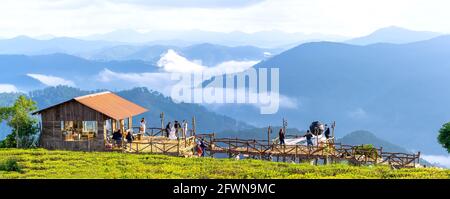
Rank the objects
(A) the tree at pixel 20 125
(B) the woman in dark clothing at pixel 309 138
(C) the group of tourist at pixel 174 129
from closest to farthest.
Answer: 1. (A) the tree at pixel 20 125
2. (B) the woman in dark clothing at pixel 309 138
3. (C) the group of tourist at pixel 174 129

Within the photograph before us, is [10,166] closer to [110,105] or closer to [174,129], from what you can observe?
[110,105]

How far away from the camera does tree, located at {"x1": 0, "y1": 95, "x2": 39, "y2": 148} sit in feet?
139

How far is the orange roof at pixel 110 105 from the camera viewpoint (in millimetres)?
40375

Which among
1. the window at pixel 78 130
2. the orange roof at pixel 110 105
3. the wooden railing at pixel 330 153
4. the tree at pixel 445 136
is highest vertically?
the orange roof at pixel 110 105

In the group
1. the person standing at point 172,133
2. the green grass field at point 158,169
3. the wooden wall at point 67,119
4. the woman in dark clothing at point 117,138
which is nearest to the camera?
the green grass field at point 158,169

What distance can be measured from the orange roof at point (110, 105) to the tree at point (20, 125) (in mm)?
4781

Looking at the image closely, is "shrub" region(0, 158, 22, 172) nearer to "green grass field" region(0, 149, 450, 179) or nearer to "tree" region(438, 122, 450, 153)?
"green grass field" region(0, 149, 450, 179)

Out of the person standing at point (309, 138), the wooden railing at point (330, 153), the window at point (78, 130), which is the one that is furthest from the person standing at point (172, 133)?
the person standing at point (309, 138)

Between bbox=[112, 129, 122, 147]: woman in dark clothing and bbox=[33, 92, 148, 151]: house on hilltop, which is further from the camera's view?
bbox=[33, 92, 148, 151]: house on hilltop

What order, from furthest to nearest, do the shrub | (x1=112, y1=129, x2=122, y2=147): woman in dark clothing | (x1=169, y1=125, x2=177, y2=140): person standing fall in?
(x1=169, y1=125, x2=177, y2=140): person standing → (x1=112, y1=129, x2=122, y2=147): woman in dark clothing → the shrub

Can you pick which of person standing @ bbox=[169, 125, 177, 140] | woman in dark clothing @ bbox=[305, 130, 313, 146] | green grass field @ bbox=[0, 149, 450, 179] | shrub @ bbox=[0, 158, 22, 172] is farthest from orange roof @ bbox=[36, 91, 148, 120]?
woman in dark clothing @ bbox=[305, 130, 313, 146]

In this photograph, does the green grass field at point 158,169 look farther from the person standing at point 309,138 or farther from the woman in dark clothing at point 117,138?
the person standing at point 309,138
